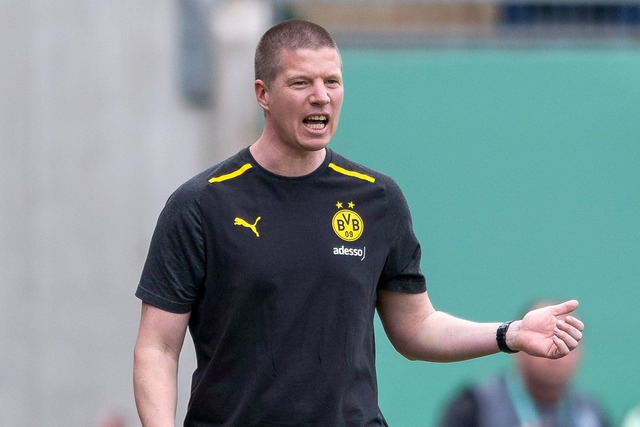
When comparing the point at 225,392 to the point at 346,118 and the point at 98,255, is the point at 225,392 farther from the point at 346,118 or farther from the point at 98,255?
the point at 98,255

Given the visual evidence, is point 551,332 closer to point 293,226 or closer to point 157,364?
point 293,226

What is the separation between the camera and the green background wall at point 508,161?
10047 millimetres

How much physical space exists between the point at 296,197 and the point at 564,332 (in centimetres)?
96

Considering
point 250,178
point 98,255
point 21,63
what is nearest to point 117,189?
point 98,255

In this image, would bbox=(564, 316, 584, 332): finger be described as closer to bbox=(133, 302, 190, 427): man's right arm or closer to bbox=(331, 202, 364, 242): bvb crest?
bbox=(331, 202, 364, 242): bvb crest

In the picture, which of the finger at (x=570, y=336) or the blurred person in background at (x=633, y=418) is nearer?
the finger at (x=570, y=336)

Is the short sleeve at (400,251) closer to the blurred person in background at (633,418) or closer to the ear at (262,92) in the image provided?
the ear at (262,92)

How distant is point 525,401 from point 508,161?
2.79 metres

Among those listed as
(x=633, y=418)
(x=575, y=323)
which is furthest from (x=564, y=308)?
(x=633, y=418)

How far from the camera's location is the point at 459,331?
5.03 metres

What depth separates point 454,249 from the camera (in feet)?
33.1

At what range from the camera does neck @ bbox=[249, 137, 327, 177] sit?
4.86m

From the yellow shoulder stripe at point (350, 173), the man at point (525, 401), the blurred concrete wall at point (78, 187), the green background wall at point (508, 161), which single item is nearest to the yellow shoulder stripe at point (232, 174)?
the yellow shoulder stripe at point (350, 173)

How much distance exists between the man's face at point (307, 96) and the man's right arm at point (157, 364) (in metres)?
0.70
